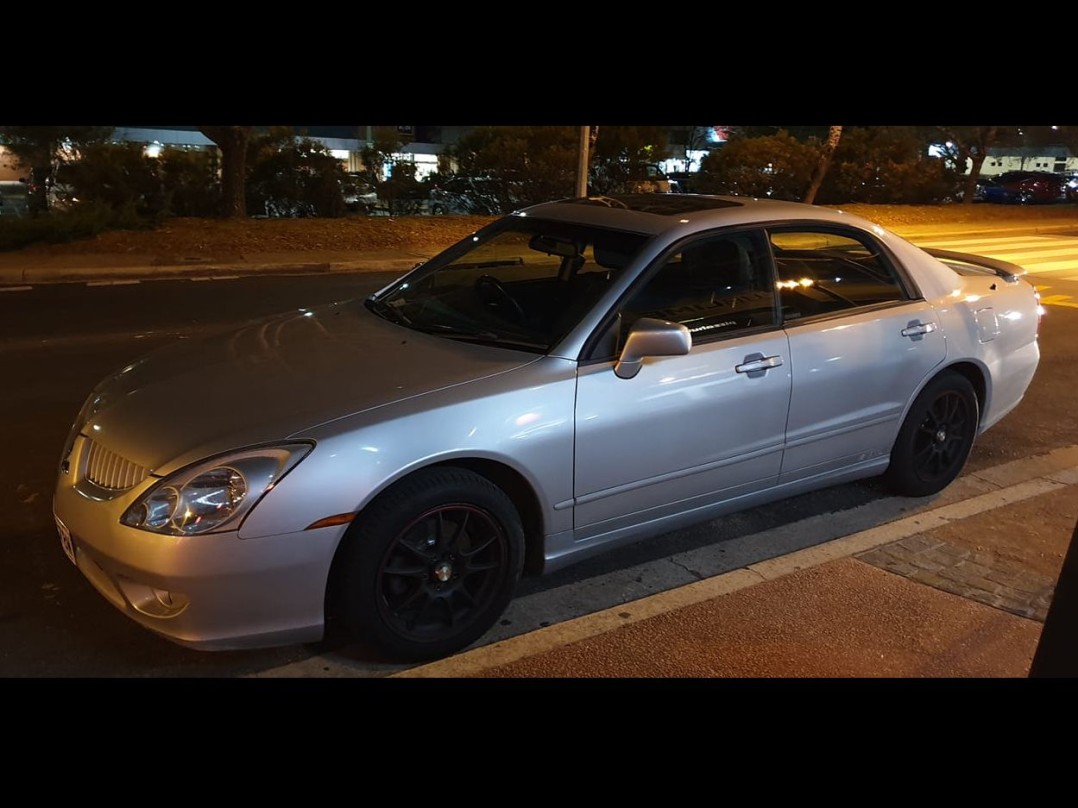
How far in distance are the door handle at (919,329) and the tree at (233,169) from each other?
13361 millimetres

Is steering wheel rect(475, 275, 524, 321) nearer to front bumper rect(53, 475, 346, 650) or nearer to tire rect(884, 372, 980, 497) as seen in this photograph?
front bumper rect(53, 475, 346, 650)

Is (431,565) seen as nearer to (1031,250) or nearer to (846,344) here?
(846,344)

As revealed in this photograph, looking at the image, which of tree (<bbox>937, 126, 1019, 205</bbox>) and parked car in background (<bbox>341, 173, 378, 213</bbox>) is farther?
tree (<bbox>937, 126, 1019, 205</bbox>)

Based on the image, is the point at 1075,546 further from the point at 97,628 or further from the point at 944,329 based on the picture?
the point at 97,628

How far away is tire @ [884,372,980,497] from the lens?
188 inches

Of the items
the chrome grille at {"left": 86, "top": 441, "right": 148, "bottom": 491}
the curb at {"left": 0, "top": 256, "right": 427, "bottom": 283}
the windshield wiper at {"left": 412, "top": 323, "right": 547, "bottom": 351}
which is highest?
the windshield wiper at {"left": 412, "top": 323, "right": 547, "bottom": 351}

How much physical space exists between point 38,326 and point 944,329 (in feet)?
25.3

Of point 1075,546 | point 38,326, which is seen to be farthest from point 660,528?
point 38,326

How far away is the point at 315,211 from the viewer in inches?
700

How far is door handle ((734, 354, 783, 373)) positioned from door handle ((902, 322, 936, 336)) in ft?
3.07

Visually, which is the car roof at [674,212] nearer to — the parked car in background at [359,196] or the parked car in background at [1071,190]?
the parked car in background at [359,196]

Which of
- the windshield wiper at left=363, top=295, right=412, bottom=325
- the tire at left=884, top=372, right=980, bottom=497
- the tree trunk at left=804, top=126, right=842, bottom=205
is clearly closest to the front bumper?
the windshield wiper at left=363, top=295, right=412, bottom=325

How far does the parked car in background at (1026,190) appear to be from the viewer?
31578mm

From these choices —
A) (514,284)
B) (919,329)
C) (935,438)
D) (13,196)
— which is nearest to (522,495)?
(514,284)
